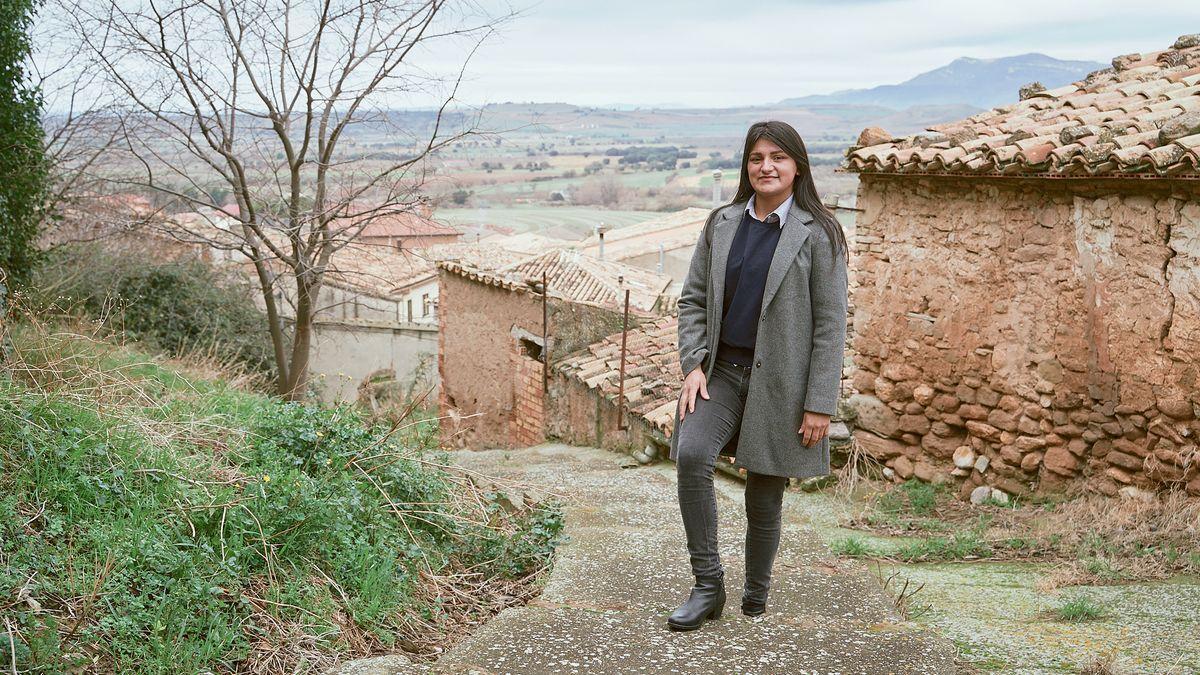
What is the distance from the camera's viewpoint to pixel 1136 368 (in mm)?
6164

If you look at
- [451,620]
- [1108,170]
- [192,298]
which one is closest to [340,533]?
[451,620]

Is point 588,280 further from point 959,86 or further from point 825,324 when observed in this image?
point 959,86

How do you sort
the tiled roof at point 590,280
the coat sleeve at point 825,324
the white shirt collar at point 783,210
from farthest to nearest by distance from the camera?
the tiled roof at point 590,280
the white shirt collar at point 783,210
the coat sleeve at point 825,324

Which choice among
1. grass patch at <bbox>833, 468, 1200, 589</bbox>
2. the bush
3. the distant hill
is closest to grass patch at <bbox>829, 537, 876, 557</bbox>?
grass patch at <bbox>833, 468, 1200, 589</bbox>

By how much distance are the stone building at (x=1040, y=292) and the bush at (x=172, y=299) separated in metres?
9.25

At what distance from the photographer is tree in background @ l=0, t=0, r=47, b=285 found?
862 cm

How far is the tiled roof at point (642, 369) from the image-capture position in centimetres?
947

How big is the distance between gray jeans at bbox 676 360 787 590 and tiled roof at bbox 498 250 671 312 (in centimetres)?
1349

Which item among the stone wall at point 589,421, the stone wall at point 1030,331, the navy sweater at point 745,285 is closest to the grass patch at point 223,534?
the navy sweater at point 745,285

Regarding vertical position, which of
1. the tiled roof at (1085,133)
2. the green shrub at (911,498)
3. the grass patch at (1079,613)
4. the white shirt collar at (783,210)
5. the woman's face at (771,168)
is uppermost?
the tiled roof at (1085,133)

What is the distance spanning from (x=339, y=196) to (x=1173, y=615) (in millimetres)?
10652

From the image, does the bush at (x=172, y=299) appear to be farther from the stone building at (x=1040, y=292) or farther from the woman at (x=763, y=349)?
the woman at (x=763, y=349)

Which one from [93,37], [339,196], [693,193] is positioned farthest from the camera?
[693,193]

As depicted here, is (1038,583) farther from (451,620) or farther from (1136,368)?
(451,620)
